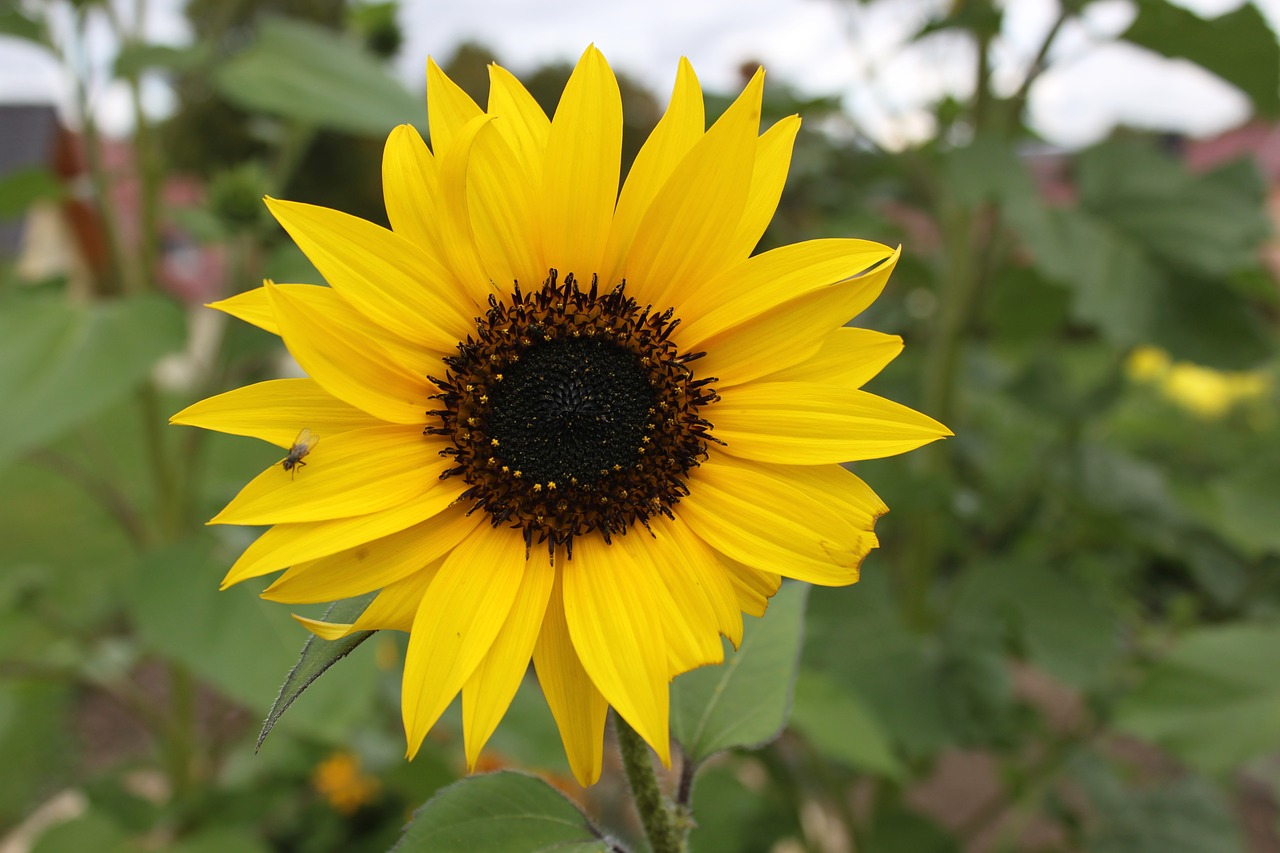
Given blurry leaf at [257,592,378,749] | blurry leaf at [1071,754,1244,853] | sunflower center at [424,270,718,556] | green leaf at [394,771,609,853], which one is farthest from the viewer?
blurry leaf at [1071,754,1244,853]

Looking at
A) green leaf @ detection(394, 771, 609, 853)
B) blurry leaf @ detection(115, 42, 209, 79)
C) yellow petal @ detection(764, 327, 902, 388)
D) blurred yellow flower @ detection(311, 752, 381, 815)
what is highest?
blurry leaf @ detection(115, 42, 209, 79)

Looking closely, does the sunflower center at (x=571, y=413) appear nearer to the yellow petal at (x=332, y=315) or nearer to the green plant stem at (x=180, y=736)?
the yellow petal at (x=332, y=315)

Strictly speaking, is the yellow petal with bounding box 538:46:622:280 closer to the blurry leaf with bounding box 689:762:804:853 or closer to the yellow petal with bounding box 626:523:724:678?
the yellow petal with bounding box 626:523:724:678

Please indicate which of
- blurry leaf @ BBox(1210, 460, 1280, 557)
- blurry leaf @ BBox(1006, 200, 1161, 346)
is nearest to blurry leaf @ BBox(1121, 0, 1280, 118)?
blurry leaf @ BBox(1006, 200, 1161, 346)

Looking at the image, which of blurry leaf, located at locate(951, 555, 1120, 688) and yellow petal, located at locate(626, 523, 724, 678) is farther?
blurry leaf, located at locate(951, 555, 1120, 688)

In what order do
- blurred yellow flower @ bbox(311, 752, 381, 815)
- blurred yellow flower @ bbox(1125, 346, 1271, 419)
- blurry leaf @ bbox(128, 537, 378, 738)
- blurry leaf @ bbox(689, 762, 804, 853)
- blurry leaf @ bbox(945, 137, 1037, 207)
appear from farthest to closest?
1. blurred yellow flower @ bbox(1125, 346, 1271, 419)
2. blurred yellow flower @ bbox(311, 752, 381, 815)
3. blurry leaf @ bbox(945, 137, 1037, 207)
4. blurry leaf @ bbox(689, 762, 804, 853)
5. blurry leaf @ bbox(128, 537, 378, 738)

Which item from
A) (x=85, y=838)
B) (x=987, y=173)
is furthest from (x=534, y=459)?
(x=85, y=838)

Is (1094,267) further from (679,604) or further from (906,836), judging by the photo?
(679,604)
